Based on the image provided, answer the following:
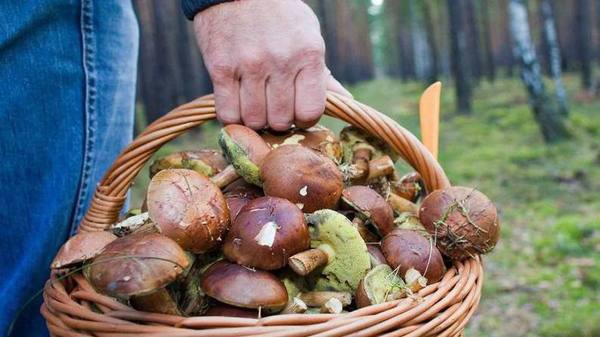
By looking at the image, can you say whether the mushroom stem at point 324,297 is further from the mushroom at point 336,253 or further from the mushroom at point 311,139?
the mushroom at point 311,139

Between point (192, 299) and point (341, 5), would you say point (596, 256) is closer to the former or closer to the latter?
point (192, 299)

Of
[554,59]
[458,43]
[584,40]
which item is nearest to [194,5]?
[554,59]

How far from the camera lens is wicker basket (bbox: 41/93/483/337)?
113 cm

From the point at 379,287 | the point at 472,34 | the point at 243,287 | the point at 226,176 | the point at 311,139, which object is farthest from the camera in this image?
the point at 472,34

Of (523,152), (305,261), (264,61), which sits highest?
(264,61)

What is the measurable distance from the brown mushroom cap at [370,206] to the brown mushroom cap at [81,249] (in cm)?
62

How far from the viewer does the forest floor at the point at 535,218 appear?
142 inches

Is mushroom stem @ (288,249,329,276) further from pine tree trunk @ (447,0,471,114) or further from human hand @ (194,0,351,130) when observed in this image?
pine tree trunk @ (447,0,471,114)

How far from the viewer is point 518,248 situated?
488cm

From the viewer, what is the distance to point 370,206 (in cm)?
154

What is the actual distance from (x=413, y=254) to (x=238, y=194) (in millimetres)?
496

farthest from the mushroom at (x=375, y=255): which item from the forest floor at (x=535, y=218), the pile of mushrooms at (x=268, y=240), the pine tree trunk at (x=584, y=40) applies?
the pine tree trunk at (x=584, y=40)

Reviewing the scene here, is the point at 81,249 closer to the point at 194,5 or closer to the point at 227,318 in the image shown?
the point at 227,318

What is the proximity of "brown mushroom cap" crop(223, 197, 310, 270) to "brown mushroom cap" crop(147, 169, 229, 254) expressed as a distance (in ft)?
0.14
